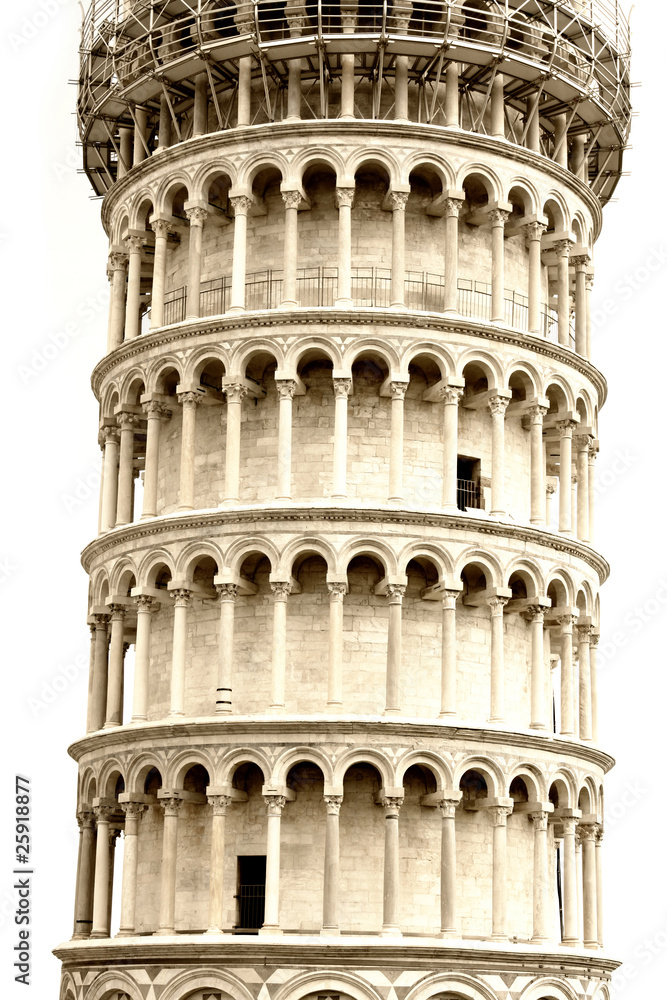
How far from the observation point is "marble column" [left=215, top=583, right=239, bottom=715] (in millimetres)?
43156

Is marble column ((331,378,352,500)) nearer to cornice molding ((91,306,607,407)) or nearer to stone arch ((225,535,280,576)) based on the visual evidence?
cornice molding ((91,306,607,407))

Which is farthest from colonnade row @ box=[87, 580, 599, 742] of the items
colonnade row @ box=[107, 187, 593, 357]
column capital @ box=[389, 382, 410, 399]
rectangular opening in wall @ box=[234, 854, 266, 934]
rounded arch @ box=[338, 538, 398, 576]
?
colonnade row @ box=[107, 187, 593, 357]

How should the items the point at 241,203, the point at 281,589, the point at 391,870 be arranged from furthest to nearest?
the point at 241,203
the point at 281,589
the point at 391,870

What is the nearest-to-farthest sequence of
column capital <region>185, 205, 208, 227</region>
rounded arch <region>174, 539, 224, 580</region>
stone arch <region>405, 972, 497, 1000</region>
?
stone arch <region>405, 972, 497, 1000</region>
rounded arch <region>174, 539, 224, 580</region>
column capital <region>185, 205, 208, 227</region>

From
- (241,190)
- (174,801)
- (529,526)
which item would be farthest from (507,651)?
(241,190)

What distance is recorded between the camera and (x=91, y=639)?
48094 millimetres

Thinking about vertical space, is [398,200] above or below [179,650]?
above

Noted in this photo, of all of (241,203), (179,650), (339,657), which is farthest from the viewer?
(241,203)

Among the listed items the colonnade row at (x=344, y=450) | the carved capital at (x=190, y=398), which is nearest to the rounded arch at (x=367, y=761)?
the colonnade row at (x=344, y=450)

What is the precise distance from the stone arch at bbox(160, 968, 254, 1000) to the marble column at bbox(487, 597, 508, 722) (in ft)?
27.7

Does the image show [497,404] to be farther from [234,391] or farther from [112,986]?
[112,986]

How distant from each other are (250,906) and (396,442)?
11.4m

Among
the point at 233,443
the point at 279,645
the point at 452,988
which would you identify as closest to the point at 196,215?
the point at 233,443

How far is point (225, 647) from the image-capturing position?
143 ft
